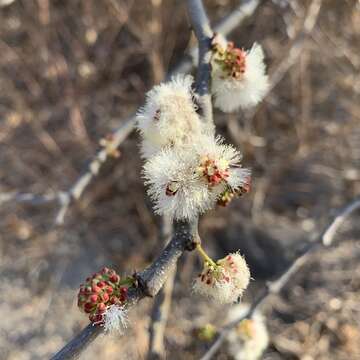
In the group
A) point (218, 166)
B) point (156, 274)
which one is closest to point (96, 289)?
point (156, 274)

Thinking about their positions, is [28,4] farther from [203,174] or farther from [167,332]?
[203,174]

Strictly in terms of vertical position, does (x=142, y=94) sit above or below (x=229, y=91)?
above

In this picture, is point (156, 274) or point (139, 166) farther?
point (139, 166)

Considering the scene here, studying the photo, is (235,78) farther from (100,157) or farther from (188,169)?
(100,157)

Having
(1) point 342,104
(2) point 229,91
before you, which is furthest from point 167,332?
(2) point 229,91

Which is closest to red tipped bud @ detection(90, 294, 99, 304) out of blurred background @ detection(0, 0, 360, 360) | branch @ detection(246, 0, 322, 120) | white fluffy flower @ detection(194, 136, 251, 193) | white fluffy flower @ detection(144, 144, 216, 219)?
white fluffy flower @ detection(144, 144, 216, 219)
